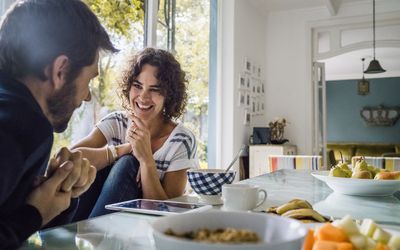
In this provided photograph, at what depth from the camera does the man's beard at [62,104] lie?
0.70 meters

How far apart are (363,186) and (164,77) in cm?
86

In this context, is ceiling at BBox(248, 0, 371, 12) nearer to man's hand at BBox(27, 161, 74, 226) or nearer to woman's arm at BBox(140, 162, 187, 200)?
woman's arm at BBox(140, 162, 187, 200)

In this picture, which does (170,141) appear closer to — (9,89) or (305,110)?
(9,89)

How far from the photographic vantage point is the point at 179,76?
1.64 meters

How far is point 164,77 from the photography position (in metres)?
1.54

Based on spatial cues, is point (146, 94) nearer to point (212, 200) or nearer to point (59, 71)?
point (212, 200)

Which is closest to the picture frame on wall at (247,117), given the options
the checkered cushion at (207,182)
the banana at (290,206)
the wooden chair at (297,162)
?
the wooden chair at (297,162)

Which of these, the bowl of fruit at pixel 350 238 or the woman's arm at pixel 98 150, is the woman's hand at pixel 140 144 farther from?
the bowl of fruit at pixel 350 238

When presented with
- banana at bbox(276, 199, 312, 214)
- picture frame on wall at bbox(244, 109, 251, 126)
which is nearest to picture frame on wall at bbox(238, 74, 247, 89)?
picture frame on wall at bbox(244, 109, 251, 126)

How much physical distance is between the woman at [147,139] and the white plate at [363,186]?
0.55m

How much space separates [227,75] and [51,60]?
→ 147 inches

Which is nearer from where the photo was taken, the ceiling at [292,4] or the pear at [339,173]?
the pear at [339,173]

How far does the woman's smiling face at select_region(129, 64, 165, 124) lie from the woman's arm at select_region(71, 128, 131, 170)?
19cm

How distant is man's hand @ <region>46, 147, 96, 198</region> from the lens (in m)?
0.69
